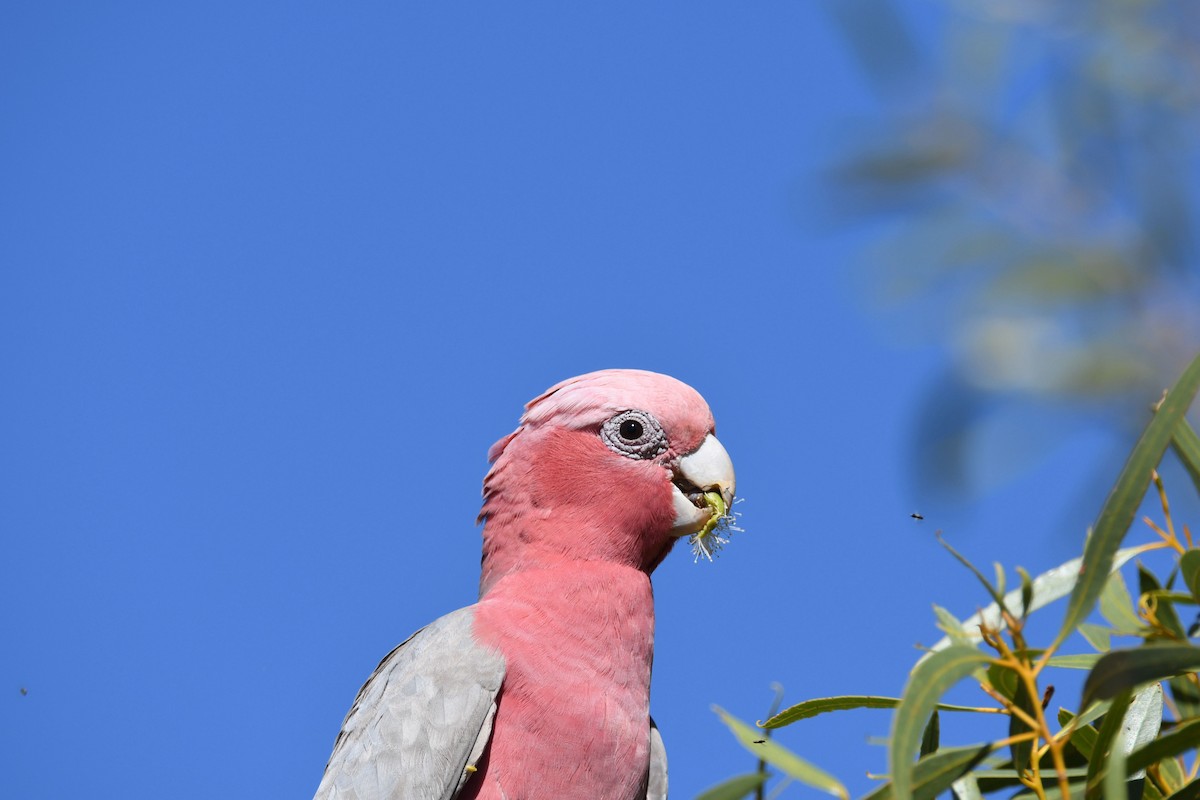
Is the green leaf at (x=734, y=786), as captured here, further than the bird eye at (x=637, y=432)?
No

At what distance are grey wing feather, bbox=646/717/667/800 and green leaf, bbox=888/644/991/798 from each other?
1940 mm

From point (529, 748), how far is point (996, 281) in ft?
5.55

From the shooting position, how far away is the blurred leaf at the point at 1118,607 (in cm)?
191

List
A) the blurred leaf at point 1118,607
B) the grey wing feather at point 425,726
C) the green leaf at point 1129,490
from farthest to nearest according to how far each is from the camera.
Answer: the grey wing feather at point 425,726 < the blurred leaf at point 1118,607 < the green leaf at point 1129,490

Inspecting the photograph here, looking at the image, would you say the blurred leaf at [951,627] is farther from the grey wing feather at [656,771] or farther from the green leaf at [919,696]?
the grey wing feather at [656,771]

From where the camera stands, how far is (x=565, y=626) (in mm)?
3297

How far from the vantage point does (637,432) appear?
11.9 feet

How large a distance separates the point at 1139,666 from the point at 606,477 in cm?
218

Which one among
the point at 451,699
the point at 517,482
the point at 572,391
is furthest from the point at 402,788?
the point at 572,391

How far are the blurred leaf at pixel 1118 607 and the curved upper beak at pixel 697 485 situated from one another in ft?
5.81

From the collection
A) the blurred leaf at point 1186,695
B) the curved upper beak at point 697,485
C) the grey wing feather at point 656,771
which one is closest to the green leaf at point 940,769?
the blurred leaf at point 1186,695

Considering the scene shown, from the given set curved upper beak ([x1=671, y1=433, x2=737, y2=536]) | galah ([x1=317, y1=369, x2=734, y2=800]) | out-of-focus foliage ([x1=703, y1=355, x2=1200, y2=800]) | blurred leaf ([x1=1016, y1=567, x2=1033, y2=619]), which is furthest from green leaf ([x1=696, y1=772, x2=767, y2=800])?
curved upper beak ([x1=671, y1=433, x2=737, y2=536])

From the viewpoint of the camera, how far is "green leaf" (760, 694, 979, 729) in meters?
1.99

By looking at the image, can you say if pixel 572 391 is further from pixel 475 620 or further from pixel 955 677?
pixel 955 677
